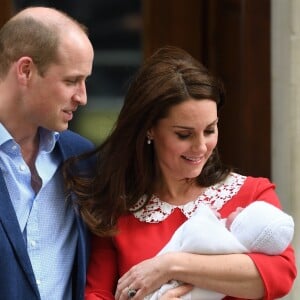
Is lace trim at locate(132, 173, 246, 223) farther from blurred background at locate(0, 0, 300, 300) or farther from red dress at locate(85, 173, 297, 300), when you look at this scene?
blurred background at locate(0, 0, 300, 300)

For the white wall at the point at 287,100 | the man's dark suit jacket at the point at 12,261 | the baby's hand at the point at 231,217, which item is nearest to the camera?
the man's dark suit jacket at the point at 12,261

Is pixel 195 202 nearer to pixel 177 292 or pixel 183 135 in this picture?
pixel 183 135

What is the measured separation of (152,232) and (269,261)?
361 mm

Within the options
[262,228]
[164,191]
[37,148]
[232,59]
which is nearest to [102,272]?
[164,191]

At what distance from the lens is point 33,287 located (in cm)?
304

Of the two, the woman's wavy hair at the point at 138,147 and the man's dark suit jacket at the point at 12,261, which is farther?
the woman's wavy hair at the point at 138,147

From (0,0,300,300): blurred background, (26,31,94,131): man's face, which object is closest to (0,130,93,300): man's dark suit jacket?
(26,31,94,131): man's face

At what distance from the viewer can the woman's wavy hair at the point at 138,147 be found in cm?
318

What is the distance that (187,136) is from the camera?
3.17 meters

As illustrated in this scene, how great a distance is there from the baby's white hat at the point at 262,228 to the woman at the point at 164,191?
0.13 feet

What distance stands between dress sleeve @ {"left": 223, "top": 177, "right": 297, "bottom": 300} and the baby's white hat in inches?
1.2

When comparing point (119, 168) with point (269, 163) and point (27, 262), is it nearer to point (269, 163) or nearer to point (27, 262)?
point (27, 262)

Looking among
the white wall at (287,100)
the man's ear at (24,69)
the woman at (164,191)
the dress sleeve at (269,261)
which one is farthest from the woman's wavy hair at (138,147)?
the white wall at (287,100)

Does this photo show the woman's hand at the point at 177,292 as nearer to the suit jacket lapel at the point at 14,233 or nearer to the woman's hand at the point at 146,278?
the woman's hand at the point at 146,278
